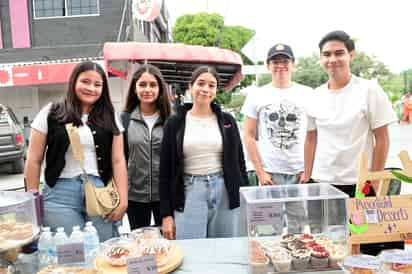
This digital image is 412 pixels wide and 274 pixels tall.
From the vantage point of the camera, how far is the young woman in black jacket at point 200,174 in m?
2.34

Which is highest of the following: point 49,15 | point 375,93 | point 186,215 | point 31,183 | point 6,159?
point 49,15

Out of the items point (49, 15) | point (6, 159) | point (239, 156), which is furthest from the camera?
point (49, 15)

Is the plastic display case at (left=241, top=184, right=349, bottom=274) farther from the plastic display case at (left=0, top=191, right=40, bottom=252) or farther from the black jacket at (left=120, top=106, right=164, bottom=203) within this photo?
the black jacket at (left=120, top=106, right=164, bottom=203)

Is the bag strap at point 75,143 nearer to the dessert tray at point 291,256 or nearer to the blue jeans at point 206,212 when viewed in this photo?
the blue jeans at point 206,212

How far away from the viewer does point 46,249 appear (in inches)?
67.7

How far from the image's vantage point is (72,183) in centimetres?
214

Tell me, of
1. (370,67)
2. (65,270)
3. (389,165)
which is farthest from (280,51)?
(370,67)

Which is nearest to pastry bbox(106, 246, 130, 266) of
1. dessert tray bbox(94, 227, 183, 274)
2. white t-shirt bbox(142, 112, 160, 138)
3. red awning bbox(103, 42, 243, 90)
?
dessert tray bbox(94, 227, 183, 274)

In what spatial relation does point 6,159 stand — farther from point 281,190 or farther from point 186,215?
point 281,190

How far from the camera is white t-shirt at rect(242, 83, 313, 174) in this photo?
282 cm

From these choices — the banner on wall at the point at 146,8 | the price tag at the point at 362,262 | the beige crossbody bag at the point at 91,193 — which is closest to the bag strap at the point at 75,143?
the beige crossbody bag at the point at 91,193

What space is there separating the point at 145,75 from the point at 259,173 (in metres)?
1.05

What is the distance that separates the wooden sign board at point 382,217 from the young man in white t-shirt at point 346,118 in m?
0.64

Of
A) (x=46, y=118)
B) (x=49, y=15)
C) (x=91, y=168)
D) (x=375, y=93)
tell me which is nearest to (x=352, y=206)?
(x=375, y=93)
